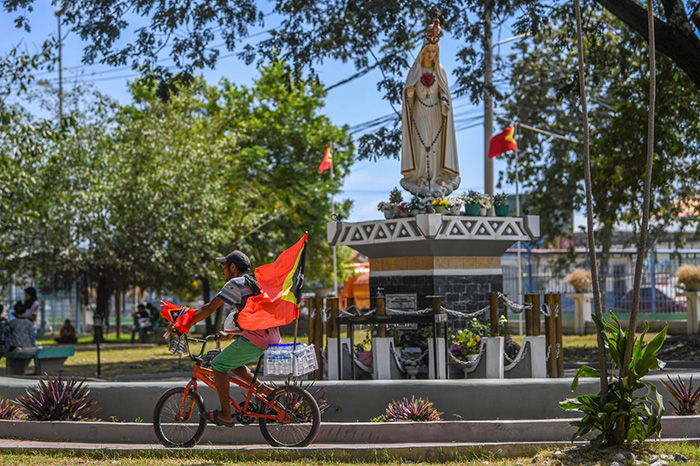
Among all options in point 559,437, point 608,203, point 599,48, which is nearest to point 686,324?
point 608,203

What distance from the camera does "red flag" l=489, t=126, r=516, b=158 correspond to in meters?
22.3

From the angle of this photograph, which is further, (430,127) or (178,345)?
(430,127)

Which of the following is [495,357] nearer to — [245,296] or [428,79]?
[245,296]

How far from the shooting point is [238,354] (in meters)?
7.82

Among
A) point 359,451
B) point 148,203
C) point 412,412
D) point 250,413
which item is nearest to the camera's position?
point 359,451

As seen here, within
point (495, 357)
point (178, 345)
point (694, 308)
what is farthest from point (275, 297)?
point (694, 308)

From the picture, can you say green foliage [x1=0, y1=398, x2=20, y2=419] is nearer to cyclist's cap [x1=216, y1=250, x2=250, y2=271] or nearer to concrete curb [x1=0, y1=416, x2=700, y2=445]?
concrete curb [x1=0, y1=416, x2=700, y2=445]

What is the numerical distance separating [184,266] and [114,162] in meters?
3.98

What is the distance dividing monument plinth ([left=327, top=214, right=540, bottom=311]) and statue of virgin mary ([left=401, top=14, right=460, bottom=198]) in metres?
0.95

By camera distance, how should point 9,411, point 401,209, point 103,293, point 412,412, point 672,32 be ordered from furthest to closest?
point 103,293 → point 672,32 → point 401,209 → point 9,411 → point 412,412

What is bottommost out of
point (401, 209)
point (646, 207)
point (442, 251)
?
point (442, 251)

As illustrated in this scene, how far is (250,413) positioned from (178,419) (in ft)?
2.42

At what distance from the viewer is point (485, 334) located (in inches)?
463

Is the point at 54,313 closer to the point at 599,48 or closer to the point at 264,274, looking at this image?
the point at 599,48
